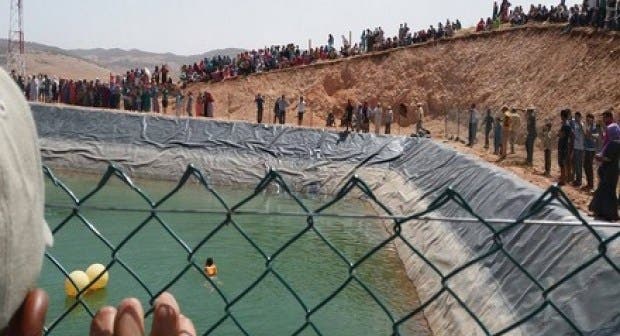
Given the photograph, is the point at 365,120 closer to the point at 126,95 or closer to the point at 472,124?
the point at 472,124

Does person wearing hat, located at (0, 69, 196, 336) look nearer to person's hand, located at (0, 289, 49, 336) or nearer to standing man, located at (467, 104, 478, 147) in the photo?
person's hand, located at (0, 289, 49, 336)

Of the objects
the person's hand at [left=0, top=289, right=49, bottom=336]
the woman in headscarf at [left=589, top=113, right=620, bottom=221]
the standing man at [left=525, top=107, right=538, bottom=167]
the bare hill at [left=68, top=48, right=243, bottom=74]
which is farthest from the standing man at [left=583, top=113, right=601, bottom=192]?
the bare hill at [left=68, top=48, right=243, bottom=74]

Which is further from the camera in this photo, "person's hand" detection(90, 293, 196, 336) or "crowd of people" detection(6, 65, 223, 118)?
"crowd of people" detection(6, 65, 223, 118)

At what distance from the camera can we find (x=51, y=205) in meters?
2.56

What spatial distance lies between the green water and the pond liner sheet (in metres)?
0.81

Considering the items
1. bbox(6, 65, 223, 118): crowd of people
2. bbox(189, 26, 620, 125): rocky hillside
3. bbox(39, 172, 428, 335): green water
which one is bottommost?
bbox(39, 172, 428, 335): green water

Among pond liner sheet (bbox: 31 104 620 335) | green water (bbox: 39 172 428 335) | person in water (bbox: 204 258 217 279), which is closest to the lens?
pond liner sheet (bbox: 31 104 620 335)

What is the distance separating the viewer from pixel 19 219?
151 centimetres

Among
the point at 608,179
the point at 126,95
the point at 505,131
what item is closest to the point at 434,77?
the point at 505,131

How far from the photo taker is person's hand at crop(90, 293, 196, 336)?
73.7 inches

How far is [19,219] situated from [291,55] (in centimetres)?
3296

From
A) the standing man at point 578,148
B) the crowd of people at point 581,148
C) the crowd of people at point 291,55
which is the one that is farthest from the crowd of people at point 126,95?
the standing man at point 578,148

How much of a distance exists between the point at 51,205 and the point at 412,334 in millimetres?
7834

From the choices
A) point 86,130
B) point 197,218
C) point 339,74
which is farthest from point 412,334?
point 339,74
